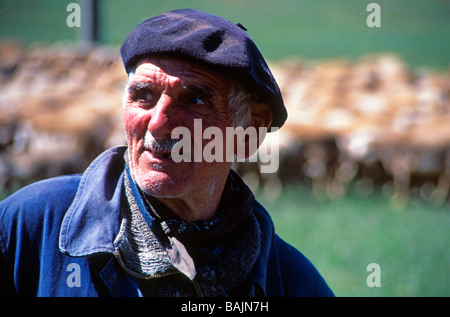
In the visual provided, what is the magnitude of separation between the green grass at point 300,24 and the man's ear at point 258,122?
1629 centimetres

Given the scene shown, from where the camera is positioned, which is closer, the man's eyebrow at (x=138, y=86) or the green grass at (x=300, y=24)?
the man's eyebrow at (x=138, y=86)

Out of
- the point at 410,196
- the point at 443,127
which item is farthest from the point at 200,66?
the point at 443,127

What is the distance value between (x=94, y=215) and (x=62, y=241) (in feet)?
0.41

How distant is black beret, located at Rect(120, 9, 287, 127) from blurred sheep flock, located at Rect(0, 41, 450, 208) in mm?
4941

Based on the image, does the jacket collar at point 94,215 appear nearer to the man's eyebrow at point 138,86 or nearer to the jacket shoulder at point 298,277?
the man's eyebrow at point 138,86

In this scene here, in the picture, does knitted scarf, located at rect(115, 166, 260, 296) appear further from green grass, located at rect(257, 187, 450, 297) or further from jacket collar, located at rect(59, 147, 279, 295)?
green grass, located at rect(257, 187, 450, 297)

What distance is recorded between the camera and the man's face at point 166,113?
1.77 meters

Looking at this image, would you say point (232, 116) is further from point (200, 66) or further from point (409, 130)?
point (409, 130)

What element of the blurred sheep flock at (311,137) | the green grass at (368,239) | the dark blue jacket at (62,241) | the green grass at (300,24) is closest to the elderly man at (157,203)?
the dark blue jacket at (62,241)

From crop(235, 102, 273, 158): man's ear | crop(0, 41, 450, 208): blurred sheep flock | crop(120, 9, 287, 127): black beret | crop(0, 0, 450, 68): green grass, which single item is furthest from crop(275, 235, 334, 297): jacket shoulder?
crop(0, 0, 450, 68): green grass

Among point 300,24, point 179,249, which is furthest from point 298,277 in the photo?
point 300,24
